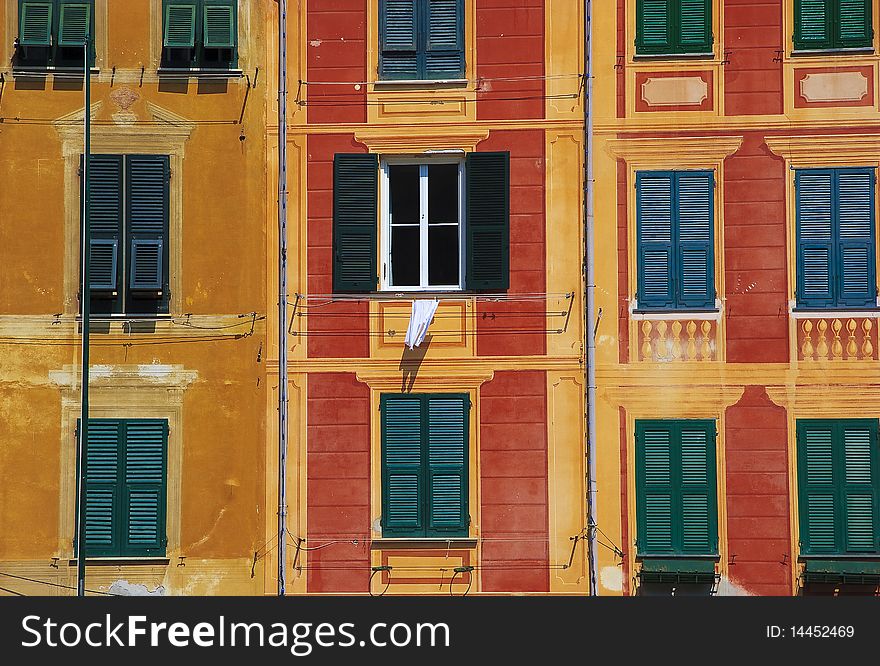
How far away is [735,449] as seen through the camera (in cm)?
1898

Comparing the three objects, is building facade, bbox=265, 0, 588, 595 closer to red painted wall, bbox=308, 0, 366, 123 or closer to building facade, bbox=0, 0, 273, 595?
red painted wall, bbox=308, 0, 366, 123

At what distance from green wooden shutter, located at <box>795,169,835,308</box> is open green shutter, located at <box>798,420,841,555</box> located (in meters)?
1.62

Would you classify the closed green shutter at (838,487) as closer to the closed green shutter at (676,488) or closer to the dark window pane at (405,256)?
the closed green shutter at (676,488)

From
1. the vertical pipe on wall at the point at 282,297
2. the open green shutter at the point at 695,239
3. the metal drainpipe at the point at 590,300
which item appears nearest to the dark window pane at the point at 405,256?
the vertical pipe on wall at the point at 282,297

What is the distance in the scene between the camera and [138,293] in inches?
762

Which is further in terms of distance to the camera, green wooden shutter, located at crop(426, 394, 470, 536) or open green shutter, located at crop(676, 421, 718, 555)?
green wooden shutter, located at crop(426, 394, 470, 536)

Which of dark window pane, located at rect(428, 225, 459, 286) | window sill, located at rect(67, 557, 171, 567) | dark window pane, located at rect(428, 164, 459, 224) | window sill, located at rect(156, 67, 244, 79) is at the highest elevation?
window sill, located at rect(156, 67, 244, 79)

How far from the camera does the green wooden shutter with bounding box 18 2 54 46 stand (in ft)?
64.2

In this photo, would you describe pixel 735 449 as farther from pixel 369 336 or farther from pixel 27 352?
pixel 27 352

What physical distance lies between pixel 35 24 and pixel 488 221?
6.33m

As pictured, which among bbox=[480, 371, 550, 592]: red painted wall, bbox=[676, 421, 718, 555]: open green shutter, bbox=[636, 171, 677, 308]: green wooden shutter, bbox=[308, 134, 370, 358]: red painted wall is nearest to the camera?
bbox=[676, 421, 718, 555]: open green shutter

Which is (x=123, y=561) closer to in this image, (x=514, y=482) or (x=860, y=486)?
(x=514, y=482)

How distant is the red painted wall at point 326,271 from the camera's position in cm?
1934

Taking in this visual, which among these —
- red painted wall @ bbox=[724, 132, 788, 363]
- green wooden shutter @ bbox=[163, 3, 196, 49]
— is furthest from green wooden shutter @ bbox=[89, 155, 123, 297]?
red painted wall @ bbox=[724, 132, 788, 363]
